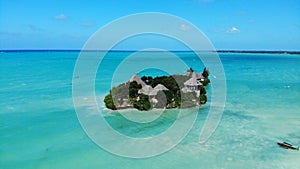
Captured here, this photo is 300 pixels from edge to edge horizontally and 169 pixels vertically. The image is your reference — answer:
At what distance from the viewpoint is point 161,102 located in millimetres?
17891

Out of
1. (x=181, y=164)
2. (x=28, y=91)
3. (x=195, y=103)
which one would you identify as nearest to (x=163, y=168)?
(x=181, y=164)

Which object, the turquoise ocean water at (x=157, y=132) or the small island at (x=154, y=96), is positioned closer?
the turquoise ocean water at (x=157, y=132)

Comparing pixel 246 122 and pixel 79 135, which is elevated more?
pixel 246 122

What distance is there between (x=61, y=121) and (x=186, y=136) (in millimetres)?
7717

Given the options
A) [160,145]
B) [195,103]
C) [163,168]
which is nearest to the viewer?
[163,168]

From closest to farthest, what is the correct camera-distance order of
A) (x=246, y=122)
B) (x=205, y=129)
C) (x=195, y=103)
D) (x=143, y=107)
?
(x=205, y=129)
(x=246, y=122)
(x=143, y=107)
(x=195, y=103)

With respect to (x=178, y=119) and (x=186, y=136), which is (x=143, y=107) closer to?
(x=178, y=119)

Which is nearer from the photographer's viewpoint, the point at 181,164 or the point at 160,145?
the point at 181,164

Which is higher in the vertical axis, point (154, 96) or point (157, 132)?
point (154, 96)

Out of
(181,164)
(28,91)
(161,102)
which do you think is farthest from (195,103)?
(28,91)

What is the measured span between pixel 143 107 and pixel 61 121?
5.17 metres

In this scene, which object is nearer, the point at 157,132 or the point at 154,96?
the point at 157,132

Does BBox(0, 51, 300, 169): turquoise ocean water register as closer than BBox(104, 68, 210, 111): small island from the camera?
Yes

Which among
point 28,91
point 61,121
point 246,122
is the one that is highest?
point 246,122
